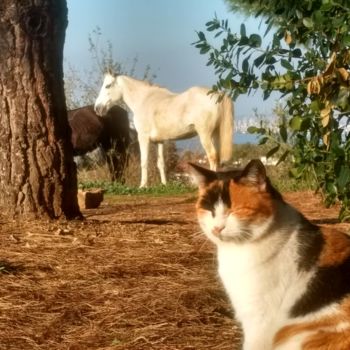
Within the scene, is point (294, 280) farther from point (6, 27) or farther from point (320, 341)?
point (6, 27)

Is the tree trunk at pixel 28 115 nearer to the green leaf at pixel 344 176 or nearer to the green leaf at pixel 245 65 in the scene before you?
the green leaf at pixel 245 65

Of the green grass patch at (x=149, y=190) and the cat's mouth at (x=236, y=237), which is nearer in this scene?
the cat's mouth at (x=236, y=237)

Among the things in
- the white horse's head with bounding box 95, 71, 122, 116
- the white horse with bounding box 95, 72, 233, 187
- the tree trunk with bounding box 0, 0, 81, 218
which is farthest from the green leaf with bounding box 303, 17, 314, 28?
the white horse's head with bounding box 95, 71, 122, 116

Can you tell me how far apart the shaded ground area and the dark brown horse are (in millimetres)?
8923

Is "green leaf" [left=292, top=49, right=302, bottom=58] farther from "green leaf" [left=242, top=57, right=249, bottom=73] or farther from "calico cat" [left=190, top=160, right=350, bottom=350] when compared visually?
"calico cat" [left=190, top=160, right=350, bottom=350]

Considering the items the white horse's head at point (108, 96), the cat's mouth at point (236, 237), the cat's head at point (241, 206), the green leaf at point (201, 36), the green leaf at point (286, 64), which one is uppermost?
the white horse's head at point (108, 96)

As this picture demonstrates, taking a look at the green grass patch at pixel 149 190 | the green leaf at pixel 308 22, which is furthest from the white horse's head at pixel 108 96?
the green leaf at pixel 308 22

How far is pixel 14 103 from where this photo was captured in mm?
5852

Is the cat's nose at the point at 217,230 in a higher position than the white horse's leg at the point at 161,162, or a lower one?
lower

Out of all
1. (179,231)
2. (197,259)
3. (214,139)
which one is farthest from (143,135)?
(197,259)

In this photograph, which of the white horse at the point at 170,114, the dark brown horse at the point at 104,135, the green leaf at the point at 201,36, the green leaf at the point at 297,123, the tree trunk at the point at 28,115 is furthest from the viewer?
the dark brown horse at the point at 104,135

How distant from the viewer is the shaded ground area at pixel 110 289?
12.8ft

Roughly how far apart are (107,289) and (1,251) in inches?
40.6

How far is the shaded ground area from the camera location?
3908 millimetres
